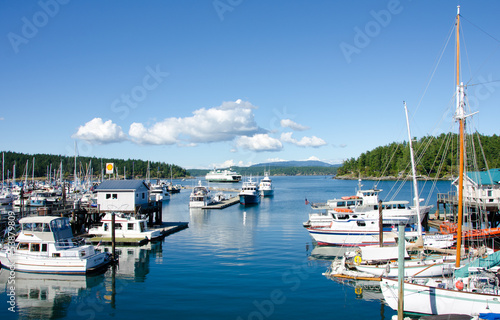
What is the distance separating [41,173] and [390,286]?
21543cm

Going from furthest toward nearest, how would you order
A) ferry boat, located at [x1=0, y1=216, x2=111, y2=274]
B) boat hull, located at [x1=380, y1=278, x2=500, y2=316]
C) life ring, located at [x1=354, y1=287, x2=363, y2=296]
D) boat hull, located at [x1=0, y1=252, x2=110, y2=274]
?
ferry boat, located at [x1=0, y1=216, x2=111, y2=274] → boat hull, located at [x1=0, y1=252, x2=110, y2=274] → life ring, located at [x1=354, y1=287, x2=363, y2=296] → boat hull, located at [x1=380, y1=278, x2=500, y2=316]

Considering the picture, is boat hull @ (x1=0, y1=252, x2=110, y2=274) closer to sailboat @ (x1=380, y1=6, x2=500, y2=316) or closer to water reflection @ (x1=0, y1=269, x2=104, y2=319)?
water reflection @ (x1=0, y1=269, x2=104, y2=319)

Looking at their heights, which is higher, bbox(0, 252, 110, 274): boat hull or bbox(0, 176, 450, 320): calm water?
bbox(0, 252, 110, 274): boat hull

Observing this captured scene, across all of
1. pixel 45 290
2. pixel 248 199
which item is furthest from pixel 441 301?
pixel 248 199

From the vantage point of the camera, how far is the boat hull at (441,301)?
18812mm

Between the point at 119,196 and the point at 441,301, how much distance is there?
125ft

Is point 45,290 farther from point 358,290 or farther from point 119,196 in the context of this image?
point 358,290

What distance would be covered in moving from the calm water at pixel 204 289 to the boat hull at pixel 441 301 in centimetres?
167

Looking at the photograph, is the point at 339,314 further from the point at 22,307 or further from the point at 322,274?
the point at 22,307

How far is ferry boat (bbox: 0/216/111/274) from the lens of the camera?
29.6m

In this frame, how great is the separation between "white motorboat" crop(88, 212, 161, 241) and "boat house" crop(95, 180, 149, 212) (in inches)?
63.7

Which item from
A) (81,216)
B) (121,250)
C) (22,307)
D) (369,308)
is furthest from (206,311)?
(81,216)

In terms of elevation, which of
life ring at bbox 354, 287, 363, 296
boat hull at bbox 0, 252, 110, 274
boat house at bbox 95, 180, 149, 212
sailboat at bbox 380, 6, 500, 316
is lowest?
life ring at bbox 354, 287, 363, 296

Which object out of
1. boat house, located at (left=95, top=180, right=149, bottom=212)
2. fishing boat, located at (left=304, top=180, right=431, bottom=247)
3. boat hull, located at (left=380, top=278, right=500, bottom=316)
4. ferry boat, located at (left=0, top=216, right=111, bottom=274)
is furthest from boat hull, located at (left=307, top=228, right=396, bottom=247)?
boat house, located at (left=95, top=180, right=149, bottom=212)
